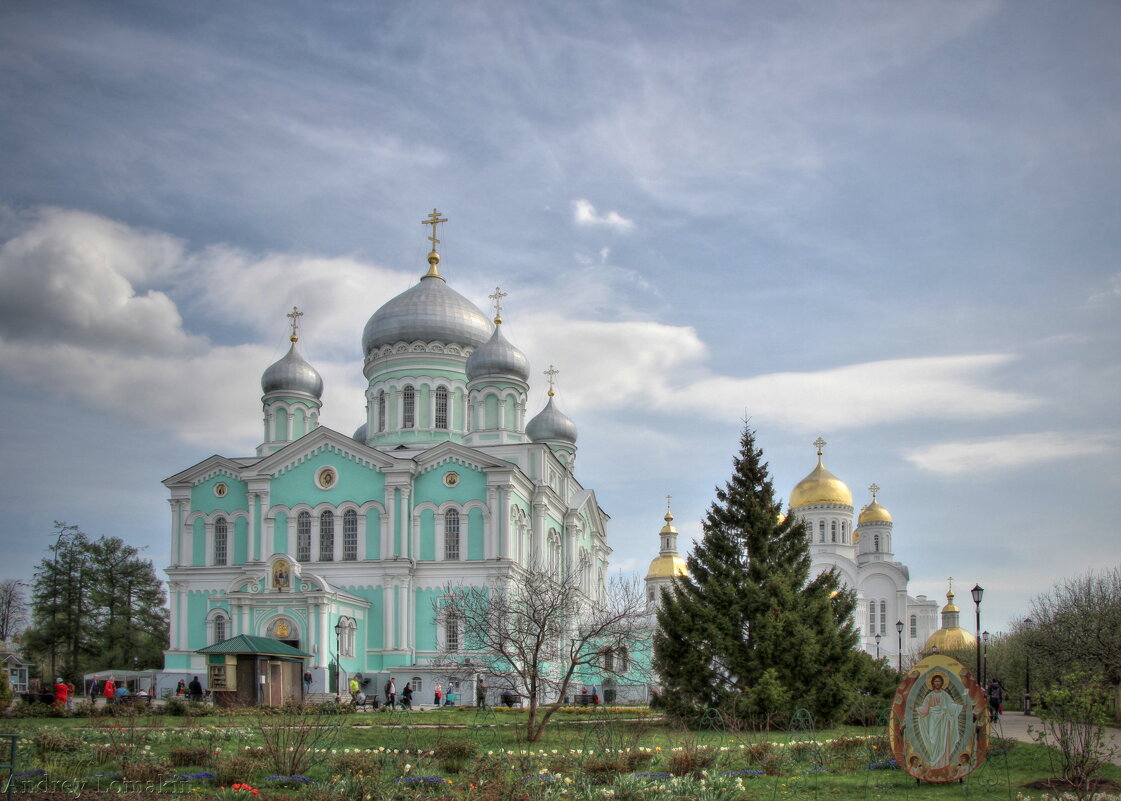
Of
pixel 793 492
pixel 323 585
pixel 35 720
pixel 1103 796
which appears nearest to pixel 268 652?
pixel 323 585

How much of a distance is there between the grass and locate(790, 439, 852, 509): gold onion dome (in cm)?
5286

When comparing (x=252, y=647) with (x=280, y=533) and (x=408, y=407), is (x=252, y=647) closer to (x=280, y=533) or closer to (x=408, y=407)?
(x=280, y=533)

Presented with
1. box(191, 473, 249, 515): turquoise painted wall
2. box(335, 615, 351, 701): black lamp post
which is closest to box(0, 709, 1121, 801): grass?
box(335, 615, 351, 701): black lamp post

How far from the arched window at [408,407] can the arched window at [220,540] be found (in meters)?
7.62

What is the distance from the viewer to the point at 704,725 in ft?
71.6

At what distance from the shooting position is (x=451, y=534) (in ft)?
126

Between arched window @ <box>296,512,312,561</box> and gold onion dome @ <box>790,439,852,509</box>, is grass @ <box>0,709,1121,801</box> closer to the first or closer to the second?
arched window @ <box>296,512,312,561</box>

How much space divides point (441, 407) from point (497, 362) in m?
3.12

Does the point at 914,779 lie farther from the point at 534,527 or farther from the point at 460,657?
the point at 534,527

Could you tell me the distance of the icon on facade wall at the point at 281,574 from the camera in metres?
35.1

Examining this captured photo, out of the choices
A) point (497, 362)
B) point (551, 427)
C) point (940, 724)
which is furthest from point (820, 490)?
point (940, 724)

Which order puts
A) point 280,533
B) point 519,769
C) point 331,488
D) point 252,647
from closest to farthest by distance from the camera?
point 519,769, point 252,647, point 331,488, point 280,533

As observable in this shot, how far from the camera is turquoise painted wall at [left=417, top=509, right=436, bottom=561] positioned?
38.0 m

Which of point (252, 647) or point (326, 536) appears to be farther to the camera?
point (326, 536)
